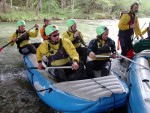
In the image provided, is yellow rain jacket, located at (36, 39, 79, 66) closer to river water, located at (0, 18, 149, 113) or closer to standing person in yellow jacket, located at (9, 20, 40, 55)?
river water, located at (0, 18, 149, 113)

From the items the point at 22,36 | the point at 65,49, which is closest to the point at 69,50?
the point at 65,49

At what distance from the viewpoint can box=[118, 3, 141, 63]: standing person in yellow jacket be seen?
6733 millimetres

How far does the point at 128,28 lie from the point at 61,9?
20031mm

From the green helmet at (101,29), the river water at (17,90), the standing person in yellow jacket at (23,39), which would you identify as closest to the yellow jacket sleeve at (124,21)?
the river water at (17,90)

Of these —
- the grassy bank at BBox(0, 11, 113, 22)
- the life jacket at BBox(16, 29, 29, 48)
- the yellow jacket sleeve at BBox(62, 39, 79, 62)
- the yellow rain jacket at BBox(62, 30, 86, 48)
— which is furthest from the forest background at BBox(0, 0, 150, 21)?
the yellow jacket sleeve at BBox(62, 39, 79, 62)

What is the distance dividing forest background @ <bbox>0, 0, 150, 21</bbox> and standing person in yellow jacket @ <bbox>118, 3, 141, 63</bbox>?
13.2m

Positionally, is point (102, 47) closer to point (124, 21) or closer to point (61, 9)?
point (124, 21)

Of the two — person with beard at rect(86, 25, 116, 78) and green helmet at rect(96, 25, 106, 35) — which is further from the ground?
green helmet at rect(96, 25, 106, 35)

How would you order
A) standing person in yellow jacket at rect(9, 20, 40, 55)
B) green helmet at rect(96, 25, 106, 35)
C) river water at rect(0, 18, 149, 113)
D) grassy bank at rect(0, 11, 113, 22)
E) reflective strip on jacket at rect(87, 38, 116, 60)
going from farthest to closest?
grassy bank at rect(0, 11, 113, 22) → standing person in yellow jacket at rect(9, 20, 40, 55) → reflective strip on jacket at rect(87, 38, 116, 60) → green helmet at rect(96, 25, 106, 35) → river water at rect(0, 18, 149, 113)

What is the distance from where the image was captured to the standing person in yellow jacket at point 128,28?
6.73 metres

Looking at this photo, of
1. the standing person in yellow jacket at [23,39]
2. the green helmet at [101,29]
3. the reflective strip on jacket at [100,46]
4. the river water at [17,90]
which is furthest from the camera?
the standing person in yellow jacket at [23,39]

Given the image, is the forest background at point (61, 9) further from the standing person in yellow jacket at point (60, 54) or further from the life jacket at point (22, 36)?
the standing person in yellow jacket at point (60, 54)

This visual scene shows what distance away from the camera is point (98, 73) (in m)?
4.99

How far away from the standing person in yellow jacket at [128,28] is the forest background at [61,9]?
13.2m
